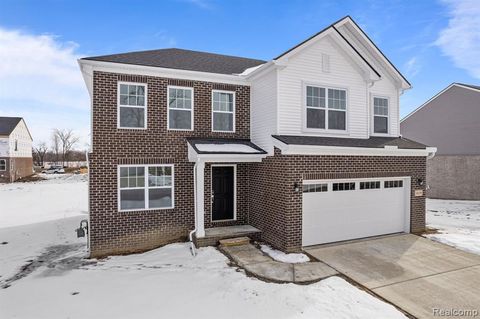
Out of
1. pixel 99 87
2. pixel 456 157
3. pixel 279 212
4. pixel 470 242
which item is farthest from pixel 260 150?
pixel 456 157

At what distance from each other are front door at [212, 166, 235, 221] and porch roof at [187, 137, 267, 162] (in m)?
1.06

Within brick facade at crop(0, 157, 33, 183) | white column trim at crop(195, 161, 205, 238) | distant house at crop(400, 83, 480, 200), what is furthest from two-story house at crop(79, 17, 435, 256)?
brick facade at crop(0, 157, 33, 183)

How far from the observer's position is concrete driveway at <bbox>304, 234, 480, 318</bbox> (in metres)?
5.93

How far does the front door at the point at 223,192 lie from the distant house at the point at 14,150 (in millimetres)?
40001

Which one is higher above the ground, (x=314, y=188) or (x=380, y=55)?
(x=380, y=55)

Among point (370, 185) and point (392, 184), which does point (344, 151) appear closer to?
point (370, 185)

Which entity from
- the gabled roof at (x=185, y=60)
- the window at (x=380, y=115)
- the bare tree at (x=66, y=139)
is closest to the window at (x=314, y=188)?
the window at (x=380, y=115)

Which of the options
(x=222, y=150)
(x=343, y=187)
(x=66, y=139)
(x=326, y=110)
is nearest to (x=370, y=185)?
(x=343, y=187)

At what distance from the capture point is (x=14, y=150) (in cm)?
3978

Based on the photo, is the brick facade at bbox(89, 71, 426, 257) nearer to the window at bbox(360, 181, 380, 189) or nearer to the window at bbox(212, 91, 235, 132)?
the window at bbox(212, 91, 235, 132)

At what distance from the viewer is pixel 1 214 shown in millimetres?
16750

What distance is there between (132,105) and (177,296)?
6425 mm

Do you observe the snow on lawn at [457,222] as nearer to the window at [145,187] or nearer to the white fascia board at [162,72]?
the white fascia board at [162,72]

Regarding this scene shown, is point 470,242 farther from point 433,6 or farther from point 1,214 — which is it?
point 1,214
